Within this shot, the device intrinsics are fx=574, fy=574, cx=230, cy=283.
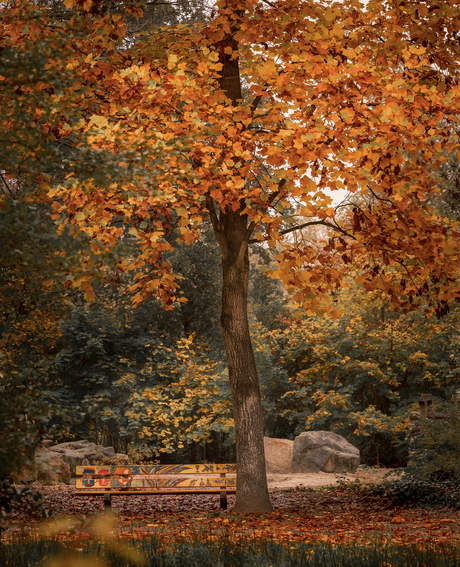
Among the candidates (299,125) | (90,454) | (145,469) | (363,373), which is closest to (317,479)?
(363,373)

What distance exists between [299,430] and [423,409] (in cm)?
542

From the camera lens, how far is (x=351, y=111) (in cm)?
560

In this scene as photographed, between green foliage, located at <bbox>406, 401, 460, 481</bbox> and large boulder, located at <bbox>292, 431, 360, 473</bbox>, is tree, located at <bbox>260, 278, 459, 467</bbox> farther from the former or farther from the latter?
green foliage, located at <bbox>406, 401, 460, 481</bbox>

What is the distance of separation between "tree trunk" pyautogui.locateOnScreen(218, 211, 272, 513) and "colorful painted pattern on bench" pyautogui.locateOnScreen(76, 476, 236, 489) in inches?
21.9

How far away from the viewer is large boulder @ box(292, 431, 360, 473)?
1412 cm

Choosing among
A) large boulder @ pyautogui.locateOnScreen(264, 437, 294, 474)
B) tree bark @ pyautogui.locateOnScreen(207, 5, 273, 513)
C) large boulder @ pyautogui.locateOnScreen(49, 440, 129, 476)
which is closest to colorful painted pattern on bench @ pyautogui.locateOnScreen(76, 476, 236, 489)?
tree bark @ pyautogui.locateOnScreen(207, 5, 273, 513)

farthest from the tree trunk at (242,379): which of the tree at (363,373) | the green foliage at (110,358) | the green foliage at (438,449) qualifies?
the tree at (363,373)

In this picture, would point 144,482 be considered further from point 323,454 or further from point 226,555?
point 323,454

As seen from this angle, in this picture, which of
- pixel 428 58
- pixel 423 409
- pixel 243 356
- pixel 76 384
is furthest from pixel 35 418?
pixel 76 384

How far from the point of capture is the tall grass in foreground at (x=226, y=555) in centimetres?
324

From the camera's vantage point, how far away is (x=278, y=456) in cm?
1504

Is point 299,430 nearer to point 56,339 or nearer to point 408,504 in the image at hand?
point 56,339

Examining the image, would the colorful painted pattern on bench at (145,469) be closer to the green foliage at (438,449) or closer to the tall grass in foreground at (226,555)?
the green foliage at (438,449)

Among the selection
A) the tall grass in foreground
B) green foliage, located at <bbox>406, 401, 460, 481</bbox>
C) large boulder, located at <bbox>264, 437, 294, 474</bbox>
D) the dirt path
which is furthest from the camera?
large boulder, located at <bbox>264, 437, 294, 474</bbox>
